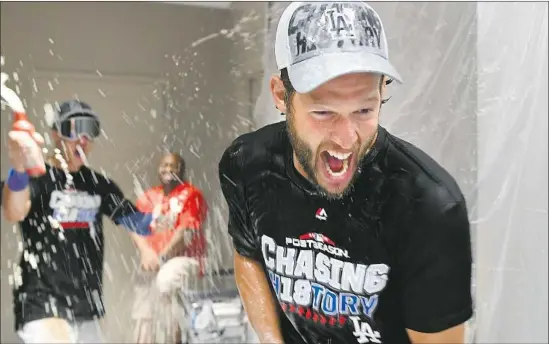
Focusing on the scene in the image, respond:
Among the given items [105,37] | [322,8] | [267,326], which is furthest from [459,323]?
[105,37]

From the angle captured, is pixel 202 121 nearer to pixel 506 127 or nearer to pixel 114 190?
pixel 114 190

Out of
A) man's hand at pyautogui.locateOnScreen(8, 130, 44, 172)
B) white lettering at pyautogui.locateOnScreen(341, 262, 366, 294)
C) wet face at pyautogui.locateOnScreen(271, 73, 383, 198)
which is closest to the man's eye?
wet face at pyautogui.locateOnScreen(271, 73, 383, 198)

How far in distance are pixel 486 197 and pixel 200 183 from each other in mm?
336

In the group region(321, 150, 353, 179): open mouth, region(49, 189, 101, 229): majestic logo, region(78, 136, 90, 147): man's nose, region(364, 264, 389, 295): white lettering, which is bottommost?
region(364, 264, 389, 295): white lettering

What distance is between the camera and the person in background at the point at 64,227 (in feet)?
2.17

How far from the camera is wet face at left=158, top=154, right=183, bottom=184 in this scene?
709 mm

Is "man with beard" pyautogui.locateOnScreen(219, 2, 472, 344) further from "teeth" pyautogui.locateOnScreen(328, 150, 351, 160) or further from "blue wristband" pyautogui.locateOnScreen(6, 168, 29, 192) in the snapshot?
"blue wristband" pyautogui.locateOnScreen(6, 168, 29, 192)

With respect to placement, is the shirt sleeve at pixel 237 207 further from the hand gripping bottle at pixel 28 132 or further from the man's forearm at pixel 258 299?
the hand gripping bottle at pixel 28 132

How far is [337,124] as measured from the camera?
1.24 ft

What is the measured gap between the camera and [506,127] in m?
0.67

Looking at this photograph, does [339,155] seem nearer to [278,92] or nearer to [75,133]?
[278,92]

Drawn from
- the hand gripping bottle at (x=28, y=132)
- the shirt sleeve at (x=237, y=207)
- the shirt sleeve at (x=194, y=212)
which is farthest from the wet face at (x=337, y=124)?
the hand gripping bottle at (x=28, y=132)

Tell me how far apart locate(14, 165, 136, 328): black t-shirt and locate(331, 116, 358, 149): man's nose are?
0.40m

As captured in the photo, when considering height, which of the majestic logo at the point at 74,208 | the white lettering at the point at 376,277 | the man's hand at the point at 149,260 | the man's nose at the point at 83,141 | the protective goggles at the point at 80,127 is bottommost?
the man's hand at the point at 149,260
